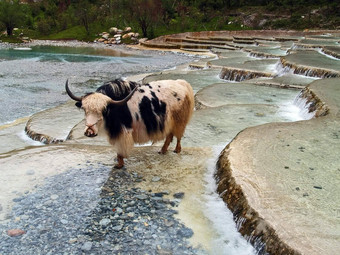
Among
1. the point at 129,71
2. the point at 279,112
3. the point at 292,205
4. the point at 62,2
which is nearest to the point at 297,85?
the point at 279,112

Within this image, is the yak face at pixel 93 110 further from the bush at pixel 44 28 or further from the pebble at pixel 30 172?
the bush at pixel 44 28

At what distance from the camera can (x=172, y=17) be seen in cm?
4772

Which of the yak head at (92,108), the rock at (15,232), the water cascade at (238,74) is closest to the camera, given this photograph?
the rock at (15,232)

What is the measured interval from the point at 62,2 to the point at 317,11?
159 ft

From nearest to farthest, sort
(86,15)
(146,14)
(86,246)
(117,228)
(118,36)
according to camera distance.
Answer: (86,246), (117,228), (146,14), (118,36), (86,15)

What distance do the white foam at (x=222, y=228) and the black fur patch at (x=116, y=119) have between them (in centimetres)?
140

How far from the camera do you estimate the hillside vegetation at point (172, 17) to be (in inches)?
1551

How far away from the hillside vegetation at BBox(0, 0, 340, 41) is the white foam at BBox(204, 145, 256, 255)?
37.7 m

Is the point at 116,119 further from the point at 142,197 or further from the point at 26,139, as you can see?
the point at 26,139

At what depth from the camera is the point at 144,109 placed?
459cm

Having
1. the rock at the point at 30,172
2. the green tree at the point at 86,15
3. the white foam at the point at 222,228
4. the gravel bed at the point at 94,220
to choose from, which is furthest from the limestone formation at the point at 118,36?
the white foam at the point at 222,228

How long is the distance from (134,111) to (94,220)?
1.63 metres

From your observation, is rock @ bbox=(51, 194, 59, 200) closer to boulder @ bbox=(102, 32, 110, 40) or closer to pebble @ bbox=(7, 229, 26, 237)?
pebble @ bbox=(7, 229, 26, 237)

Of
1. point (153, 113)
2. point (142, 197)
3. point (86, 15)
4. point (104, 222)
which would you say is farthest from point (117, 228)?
point (86, 15)
